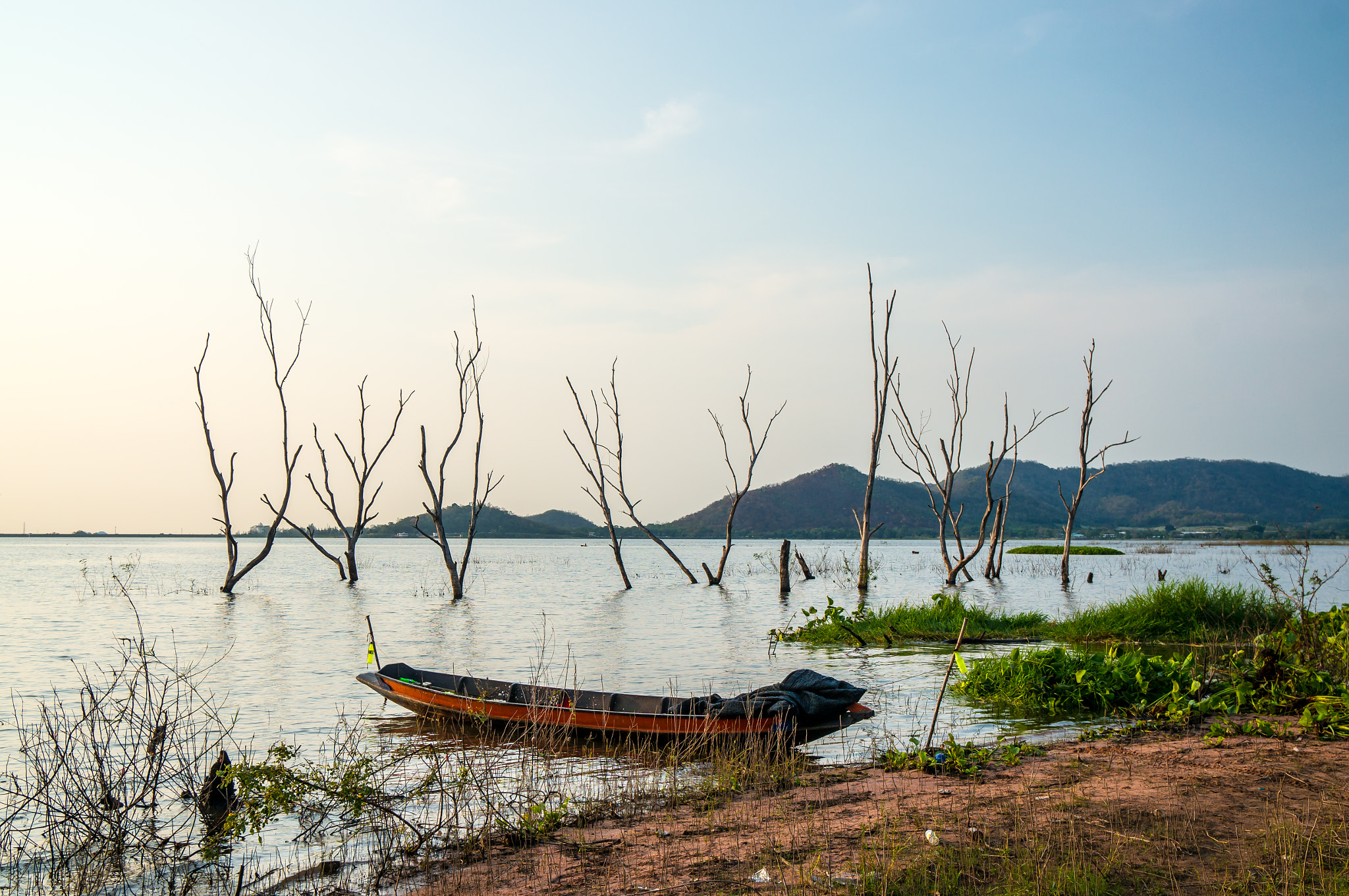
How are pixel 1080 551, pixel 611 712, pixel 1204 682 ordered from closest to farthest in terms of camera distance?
pixel 611 712 < pixel 1204 682 < pixel 1080 551

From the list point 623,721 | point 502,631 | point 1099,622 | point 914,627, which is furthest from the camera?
point 502,631

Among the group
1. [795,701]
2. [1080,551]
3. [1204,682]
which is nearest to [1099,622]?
[1204,682]

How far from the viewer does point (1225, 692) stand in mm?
8188

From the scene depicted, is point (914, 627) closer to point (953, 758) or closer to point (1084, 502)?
point (953, 758)

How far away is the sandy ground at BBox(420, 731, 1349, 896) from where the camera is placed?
4.45 m

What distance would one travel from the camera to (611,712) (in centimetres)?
899

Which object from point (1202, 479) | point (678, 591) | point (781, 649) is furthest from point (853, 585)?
point (1202, 479)

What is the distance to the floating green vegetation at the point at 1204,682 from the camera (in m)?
7.90

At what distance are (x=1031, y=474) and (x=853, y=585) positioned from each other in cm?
14012

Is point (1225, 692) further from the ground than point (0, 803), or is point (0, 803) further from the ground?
point (1225, 692)

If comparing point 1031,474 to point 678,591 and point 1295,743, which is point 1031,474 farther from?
point 1295,743

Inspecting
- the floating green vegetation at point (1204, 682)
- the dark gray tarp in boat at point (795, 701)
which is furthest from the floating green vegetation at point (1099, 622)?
the dark gray tarp in boat at point (795, 701)

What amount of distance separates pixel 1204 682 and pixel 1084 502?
511 feet

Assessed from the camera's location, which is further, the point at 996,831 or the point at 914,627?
the point at 914,627
